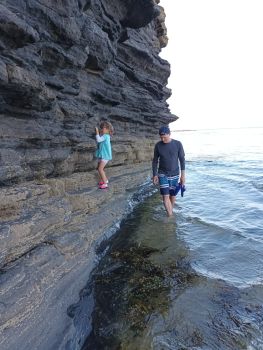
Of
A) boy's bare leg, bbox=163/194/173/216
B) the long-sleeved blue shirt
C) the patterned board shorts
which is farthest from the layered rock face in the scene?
the long-sleeved blue shirt

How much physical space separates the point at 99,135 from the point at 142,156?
688cm

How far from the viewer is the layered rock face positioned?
4.45 metres

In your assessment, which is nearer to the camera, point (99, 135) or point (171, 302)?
point (171, 302)

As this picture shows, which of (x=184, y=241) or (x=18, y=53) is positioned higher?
(x=18, y=53)

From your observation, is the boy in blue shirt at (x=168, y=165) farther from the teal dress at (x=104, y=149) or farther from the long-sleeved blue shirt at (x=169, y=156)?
the teal dress at (x=104, y=149)

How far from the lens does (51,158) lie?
22.9 feet

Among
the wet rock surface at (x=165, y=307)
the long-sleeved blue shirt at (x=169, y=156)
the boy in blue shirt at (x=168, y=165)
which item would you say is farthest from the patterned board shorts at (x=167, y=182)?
the wet rock surface at (x=165, y=307)

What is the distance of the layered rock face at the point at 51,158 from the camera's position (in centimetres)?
445

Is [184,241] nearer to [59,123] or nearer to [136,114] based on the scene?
[59,123]

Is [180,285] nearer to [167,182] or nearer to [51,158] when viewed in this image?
[51,158]

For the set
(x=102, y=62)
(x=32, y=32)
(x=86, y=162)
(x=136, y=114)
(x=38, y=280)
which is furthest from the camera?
(x=136, y=114)

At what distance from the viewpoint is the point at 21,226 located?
4898 mm

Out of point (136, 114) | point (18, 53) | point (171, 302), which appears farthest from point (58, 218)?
point (136, 114)

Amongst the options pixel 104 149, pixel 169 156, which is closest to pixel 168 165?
pixel 169 156
